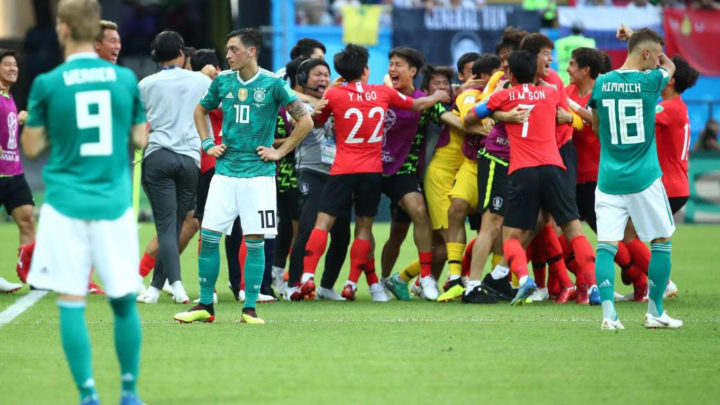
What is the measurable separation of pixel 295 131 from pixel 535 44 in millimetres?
2660

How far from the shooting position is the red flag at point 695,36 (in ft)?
87.6

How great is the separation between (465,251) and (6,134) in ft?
15.2

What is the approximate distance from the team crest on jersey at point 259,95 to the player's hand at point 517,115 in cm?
229

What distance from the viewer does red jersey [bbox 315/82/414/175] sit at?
1134 centimetres

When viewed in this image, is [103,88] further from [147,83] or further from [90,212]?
[147,83]

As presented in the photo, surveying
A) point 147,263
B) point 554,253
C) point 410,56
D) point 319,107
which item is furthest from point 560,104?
point 147,263

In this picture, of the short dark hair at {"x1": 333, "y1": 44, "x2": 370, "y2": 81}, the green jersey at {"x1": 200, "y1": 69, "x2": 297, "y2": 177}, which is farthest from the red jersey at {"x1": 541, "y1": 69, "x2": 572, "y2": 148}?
the green jersey at {"x1": 200, "y1": 69, "x2": 297, "y2": 177}

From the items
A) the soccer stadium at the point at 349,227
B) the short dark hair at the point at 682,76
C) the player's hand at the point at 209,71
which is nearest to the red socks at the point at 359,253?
the soccer stadium at the point at 349,227

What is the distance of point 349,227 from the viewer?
1176 cm

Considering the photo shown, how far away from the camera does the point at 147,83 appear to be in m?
11.1

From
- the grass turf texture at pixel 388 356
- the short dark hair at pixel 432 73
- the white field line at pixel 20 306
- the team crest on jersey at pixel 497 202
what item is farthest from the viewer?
the short dark hair at pixel 432 73

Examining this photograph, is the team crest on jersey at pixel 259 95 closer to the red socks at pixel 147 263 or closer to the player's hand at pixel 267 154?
the player's hand at pixel 267 154

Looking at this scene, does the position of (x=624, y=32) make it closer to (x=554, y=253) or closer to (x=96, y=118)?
(x=554, y=253)

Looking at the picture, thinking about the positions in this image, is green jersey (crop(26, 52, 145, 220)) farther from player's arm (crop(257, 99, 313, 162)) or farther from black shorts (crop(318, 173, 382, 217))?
black shorts (crop(318, 173, 382, 217))
